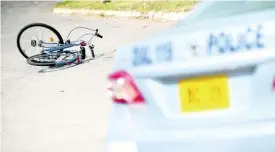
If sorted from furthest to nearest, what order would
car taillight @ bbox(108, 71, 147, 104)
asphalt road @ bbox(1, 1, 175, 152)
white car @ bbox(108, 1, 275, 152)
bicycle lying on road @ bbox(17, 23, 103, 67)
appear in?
bicycle lying on road @ bbox(17, 23, 103, 67)
asphalt road @ bbox(1, 1, 175, 152)
car taillight @ bbox(108, 71, 147, 104)
white car @ bbox(108, 1, 275, 152)

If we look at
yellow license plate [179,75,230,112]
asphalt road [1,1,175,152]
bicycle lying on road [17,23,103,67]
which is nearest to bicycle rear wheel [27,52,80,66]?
bicycle lying on road [17,23,103,67]

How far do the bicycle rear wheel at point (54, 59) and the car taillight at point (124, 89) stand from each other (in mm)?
4762

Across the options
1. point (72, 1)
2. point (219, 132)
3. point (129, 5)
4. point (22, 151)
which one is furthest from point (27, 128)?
point (72, 1)

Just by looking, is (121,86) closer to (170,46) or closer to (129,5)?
(170,46)

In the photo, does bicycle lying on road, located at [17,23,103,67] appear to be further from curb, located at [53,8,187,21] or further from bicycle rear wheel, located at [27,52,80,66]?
curb, located at [53,8,187,21]

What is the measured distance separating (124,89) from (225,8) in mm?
996

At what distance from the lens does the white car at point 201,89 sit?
7.68 ft

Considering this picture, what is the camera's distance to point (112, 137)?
2688 mm

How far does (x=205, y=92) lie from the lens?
239 centimetres

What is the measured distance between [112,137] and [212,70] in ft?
2.31

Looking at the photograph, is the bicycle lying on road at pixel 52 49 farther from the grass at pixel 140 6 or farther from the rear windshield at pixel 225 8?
the rear windshield at pixel 225 8

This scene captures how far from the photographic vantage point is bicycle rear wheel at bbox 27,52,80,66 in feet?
24.2

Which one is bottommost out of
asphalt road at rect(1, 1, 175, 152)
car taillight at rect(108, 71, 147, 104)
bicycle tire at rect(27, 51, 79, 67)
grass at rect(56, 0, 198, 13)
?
asphalt road at rect(1, 1, 175, 152)

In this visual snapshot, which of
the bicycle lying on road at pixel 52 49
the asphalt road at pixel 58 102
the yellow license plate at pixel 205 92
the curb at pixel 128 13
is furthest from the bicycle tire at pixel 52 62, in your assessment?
the yellow license plate at pixel 205 92
